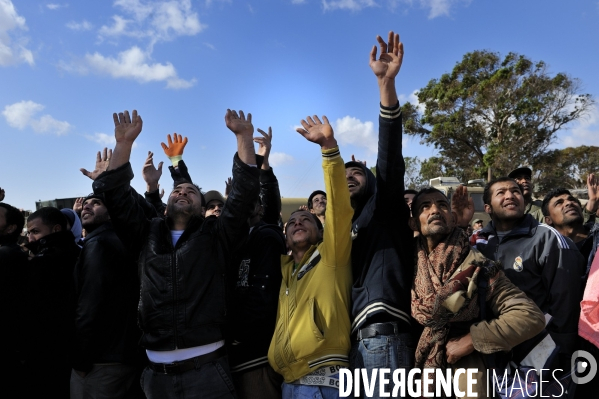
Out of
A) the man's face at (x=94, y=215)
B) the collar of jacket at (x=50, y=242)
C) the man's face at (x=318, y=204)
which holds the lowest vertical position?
the collar of jacket at (x=50, y=242)

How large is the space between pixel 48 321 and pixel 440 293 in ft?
10.5

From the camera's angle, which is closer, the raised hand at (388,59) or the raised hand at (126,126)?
the raised hand at (388,59)

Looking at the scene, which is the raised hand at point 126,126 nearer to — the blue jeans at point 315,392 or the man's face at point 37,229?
the man's face at point 37,229

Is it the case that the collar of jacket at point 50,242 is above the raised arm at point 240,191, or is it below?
below

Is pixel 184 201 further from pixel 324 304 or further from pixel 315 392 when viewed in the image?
pixel 315 392

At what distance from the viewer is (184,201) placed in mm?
3562

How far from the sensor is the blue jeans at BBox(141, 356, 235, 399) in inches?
119

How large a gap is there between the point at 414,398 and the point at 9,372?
350 centimetres

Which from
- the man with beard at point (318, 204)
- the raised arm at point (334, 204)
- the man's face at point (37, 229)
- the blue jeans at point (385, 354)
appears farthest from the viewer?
the man with beard at point (318, 204)

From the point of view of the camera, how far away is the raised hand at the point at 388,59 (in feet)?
10.3

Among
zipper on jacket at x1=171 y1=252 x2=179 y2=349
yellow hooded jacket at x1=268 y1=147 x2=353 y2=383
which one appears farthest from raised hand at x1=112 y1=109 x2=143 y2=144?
yellow hooded jacket at x1=268 y1=147 x2=353 y2=383

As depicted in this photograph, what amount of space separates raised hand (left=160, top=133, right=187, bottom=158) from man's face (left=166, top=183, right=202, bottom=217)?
6.14 feet

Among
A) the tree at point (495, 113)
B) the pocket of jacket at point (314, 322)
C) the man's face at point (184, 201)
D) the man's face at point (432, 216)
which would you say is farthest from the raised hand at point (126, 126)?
the tree at point (495, 113)

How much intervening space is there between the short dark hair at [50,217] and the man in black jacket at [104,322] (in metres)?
0.70
